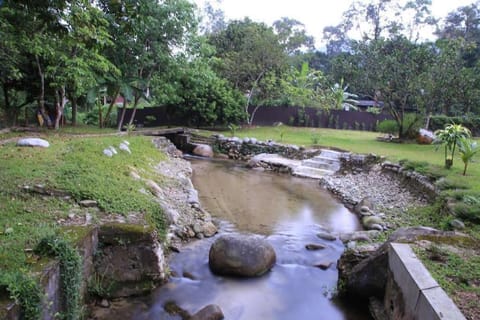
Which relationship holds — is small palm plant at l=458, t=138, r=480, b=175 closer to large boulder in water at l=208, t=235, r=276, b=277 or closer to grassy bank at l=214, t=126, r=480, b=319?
grassy bank at l=214, t=126, r=480, b=319

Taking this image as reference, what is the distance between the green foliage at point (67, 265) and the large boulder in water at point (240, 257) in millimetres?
2069

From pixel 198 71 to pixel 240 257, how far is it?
35.3 feet

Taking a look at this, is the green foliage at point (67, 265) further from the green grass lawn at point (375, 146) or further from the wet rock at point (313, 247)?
the green grass lawn at point (375, 146)

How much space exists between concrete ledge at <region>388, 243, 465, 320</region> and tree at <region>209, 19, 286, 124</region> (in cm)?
1470

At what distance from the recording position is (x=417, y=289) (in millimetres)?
3270

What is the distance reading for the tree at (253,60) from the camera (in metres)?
17.8

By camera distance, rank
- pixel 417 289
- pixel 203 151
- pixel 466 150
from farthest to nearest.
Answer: pixel 203 151 → pixel 466 150 → pixel 417 289

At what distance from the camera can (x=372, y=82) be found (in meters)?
14.9

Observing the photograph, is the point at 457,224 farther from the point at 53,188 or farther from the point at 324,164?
the point at 324,164

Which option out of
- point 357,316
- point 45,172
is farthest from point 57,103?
point 357,316

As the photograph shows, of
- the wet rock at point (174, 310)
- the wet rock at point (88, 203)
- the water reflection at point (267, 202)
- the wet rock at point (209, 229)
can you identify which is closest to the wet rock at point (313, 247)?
the water reflection at point (267, 202)

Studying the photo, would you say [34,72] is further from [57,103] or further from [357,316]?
[357,316]

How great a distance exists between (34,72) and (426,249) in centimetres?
1165

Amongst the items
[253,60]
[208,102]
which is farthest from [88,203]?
[253,60]
